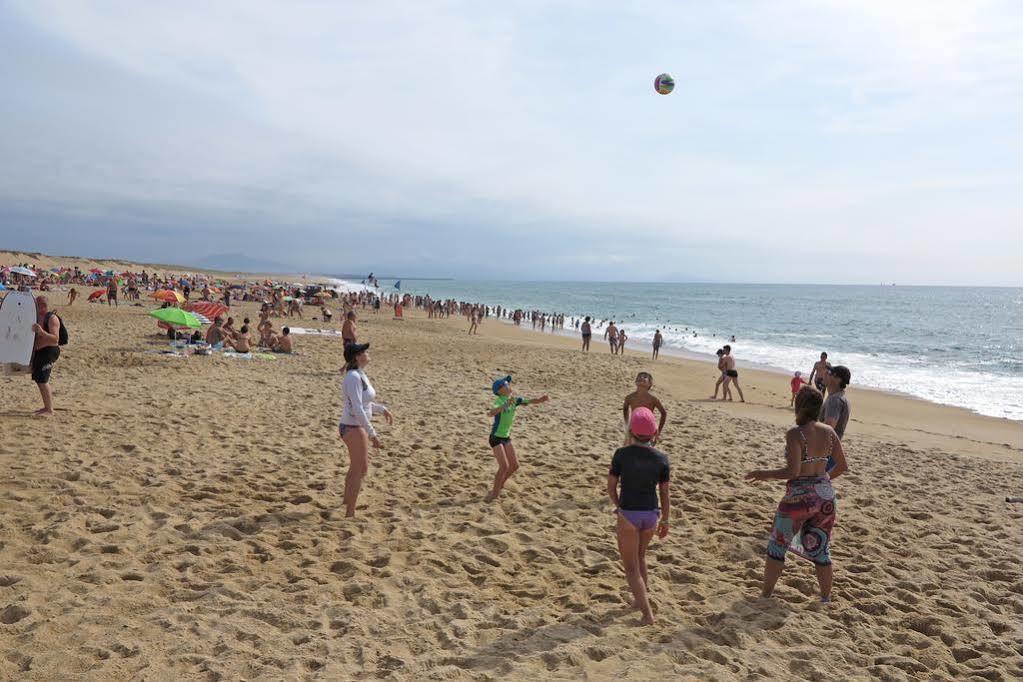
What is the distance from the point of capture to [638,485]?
3.96 m

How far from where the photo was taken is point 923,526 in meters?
6.44

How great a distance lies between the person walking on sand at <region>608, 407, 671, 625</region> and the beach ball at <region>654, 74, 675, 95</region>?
8.54m

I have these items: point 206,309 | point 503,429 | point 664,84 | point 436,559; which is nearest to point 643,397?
point 503,429

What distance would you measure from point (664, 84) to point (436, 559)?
30.4ft

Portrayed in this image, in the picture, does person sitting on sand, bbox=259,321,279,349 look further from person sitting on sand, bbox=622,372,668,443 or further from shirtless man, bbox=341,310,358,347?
person sitting on sand, bbox=622,372,668,443

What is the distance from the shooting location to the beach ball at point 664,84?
→ 10.8 m

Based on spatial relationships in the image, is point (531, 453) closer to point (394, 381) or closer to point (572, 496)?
point (572, 496)

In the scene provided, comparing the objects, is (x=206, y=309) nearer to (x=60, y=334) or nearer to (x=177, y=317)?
(x=177, y=317)

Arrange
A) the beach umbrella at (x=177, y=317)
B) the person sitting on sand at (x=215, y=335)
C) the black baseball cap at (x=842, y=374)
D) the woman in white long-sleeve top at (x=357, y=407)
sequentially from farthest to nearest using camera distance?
the person sitting on sand at (x=215, y=335) < the beach umbrella at (x=177, y=317) < the black baseball cap at (x=842, y=374) < the woman in white long-sleeve top at (x=357, y=407)

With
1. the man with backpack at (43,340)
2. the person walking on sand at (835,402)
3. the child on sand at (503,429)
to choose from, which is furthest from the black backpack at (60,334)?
the person walking on sand at (835,402)

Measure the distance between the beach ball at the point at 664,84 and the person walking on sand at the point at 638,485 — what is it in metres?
8.54

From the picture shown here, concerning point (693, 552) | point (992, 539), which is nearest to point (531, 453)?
point (693, 552)

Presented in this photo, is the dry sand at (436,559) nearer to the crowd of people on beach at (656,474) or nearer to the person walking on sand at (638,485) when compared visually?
the crowd of people on beach at (656,474)

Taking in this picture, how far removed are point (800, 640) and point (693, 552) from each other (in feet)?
4.44
